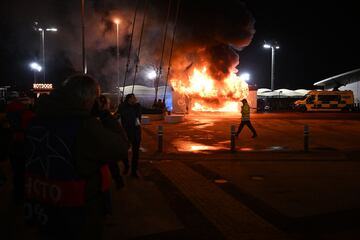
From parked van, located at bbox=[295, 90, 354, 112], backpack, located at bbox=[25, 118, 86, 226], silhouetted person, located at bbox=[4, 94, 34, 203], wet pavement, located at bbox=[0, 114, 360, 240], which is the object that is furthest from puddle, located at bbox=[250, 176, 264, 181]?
parked van, located at bbox=[295, 90, 354, 112]

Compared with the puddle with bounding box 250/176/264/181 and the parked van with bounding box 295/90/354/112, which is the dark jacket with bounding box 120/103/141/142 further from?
the parked van with bounding box 295/90/354/112

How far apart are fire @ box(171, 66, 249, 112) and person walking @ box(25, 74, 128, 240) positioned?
33.3 m

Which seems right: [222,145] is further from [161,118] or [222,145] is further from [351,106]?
[351,106]

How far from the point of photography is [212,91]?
36.6m

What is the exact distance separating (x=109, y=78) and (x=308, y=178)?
133 feet

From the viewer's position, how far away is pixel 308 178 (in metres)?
8.18

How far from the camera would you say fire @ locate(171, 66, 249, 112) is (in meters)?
36.1

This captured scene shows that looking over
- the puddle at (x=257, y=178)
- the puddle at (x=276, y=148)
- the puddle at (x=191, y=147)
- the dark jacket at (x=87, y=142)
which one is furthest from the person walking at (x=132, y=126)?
the puddle at (x=276, y=148)

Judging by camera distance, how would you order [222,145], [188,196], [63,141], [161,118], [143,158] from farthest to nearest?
[161,118]
[222,145]
[143,158]
[188,196]
[63,141]

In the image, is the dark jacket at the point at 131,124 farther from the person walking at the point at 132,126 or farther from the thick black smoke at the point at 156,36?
the thick black smoke at the point at 156,36

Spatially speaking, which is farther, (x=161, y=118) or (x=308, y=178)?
(x=161, y=118)

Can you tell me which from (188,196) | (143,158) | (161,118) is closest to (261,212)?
(188,196)

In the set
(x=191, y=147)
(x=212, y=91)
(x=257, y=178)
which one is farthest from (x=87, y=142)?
(x=212, y=91)

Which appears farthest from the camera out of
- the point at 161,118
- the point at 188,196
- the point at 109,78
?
the point at 109,78
